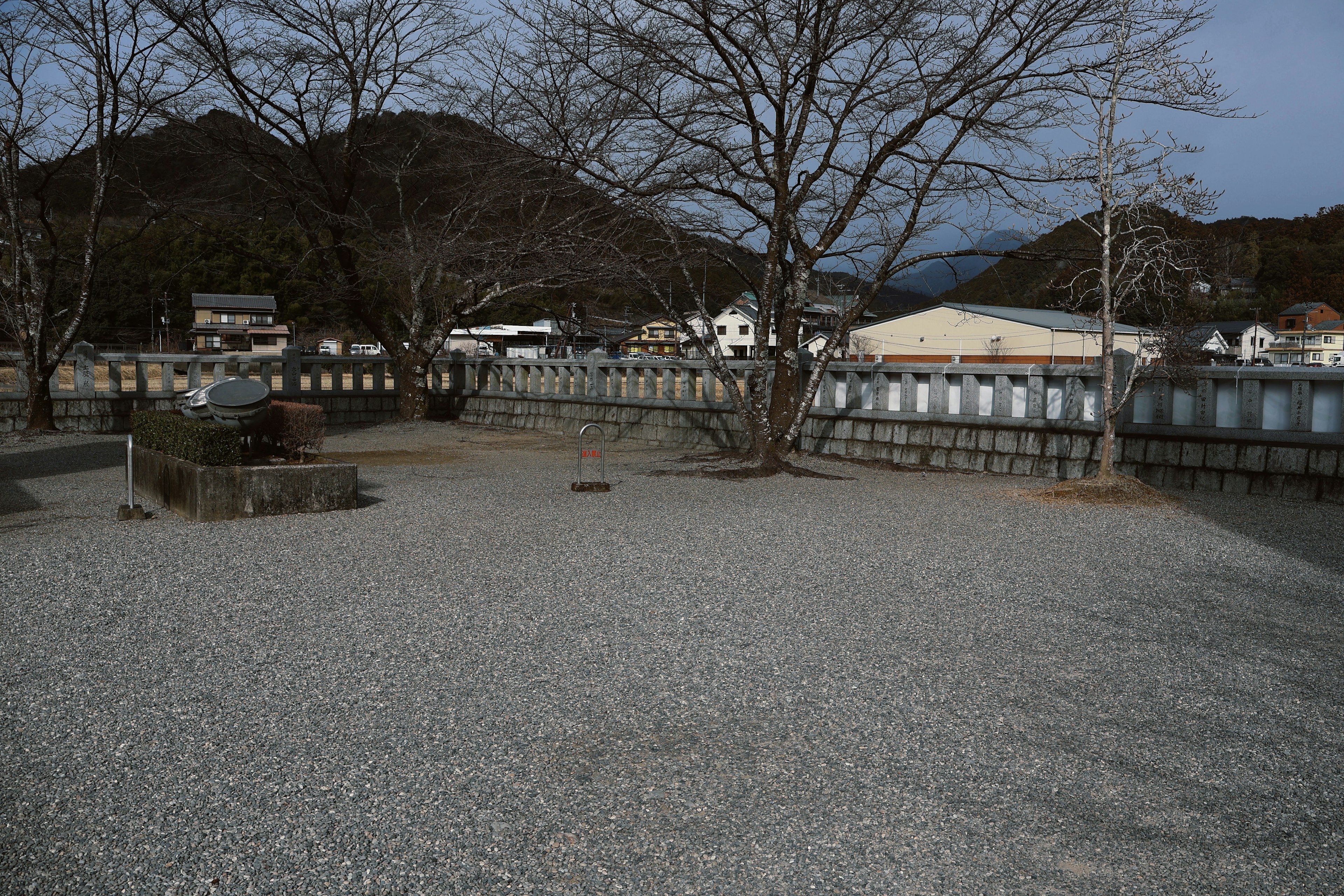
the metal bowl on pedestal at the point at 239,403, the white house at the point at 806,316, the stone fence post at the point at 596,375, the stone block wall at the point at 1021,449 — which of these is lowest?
the stone block wall at the point at 1021,449

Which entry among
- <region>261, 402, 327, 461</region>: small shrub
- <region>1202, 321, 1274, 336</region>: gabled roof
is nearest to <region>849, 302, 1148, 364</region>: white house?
<region>1202, 321, 1274, 336</region>: gabled roof

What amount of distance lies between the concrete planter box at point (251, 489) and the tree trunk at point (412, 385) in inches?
432

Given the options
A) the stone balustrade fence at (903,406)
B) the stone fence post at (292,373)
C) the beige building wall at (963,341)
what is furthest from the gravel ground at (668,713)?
the beige building wall at (963,341)

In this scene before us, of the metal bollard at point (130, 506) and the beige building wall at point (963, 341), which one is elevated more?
the beige building wall at point (963, 341)

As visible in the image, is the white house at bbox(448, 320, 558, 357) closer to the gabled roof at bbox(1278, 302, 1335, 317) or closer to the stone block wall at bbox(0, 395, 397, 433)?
the stone block wall at bbox(0, 395, 397, 433)

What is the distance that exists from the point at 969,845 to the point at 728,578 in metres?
3.47

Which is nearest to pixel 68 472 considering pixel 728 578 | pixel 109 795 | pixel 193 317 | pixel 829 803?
pixel 728 578

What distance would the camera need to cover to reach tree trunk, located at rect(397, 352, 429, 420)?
19812 mm

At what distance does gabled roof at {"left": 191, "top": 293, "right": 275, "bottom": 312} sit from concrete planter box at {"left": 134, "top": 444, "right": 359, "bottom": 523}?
64.2 metres

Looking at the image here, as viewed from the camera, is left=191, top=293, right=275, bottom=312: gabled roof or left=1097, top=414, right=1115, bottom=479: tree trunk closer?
left=1097, top=414, right=1115, bottom=479: tree trunk

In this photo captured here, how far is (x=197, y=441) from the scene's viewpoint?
8.09m

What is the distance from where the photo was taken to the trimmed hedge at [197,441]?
8.05m

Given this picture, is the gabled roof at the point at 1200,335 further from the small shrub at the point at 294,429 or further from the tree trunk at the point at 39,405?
the tree trunk at the point at 39,405

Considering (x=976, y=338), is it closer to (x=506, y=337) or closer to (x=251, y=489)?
(x=506, y=337)
